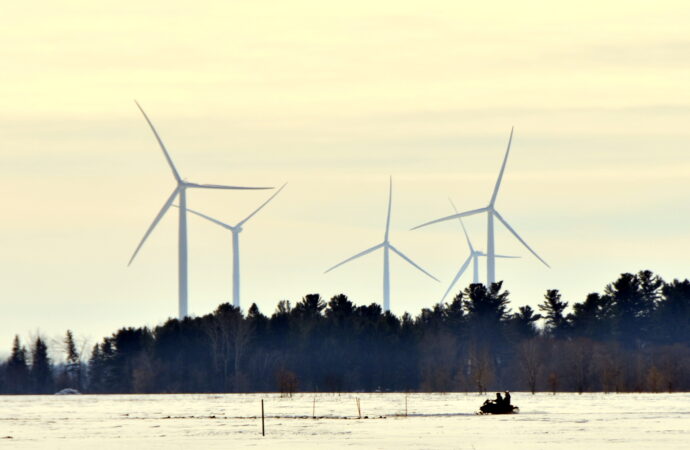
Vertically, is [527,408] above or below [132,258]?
below

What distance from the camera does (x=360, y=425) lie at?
11744 cm

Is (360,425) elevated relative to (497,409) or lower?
lower

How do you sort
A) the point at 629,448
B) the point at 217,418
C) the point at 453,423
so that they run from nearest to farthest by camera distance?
the point at 629,448
the point at 453,423
the point at 217,418

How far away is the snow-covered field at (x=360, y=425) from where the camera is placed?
99.8 meters

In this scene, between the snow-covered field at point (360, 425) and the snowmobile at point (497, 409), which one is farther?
the snowmobile at point (497, 409)

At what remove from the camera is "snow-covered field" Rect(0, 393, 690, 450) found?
99812 mm

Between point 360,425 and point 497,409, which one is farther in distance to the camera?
point 497,409

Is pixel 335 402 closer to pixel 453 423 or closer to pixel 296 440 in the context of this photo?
pixel 453 423

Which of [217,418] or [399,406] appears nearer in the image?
[217,418]

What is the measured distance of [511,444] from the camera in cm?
9756

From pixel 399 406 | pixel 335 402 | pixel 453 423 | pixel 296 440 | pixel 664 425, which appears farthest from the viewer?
pixel 335 402

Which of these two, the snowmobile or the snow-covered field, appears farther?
the snowmobile

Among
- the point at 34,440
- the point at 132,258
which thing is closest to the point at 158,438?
the point at 34,440

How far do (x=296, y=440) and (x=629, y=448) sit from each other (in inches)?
781
